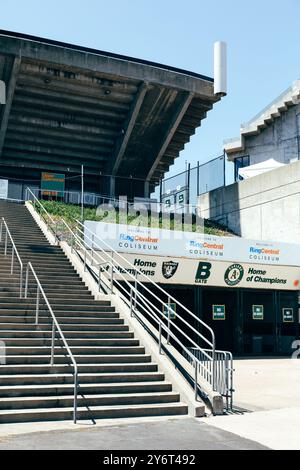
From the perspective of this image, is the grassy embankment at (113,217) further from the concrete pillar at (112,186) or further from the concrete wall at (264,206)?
the concrete pillar at (112,186)

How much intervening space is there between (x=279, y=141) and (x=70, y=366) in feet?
99.2

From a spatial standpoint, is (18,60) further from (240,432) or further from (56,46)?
(240,432)

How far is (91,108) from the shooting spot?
3002cm

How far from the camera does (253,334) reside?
2286cm

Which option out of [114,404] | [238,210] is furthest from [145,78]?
[114,404]

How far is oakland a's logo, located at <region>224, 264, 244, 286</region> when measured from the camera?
20.9m

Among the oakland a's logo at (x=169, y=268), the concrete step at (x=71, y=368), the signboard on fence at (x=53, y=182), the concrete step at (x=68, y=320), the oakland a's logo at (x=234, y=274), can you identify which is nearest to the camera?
the concrete step at (x=71, y=368)

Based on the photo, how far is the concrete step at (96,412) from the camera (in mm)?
8258

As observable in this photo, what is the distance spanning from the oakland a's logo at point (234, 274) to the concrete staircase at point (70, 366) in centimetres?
867

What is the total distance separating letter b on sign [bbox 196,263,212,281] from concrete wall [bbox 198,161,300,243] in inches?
311

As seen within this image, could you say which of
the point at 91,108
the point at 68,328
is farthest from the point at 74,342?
the point at 91,108

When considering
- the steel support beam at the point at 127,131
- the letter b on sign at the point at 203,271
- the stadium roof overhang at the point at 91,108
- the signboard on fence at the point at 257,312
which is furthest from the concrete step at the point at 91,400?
the steel support beam at the point at 127,131

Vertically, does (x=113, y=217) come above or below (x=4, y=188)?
below

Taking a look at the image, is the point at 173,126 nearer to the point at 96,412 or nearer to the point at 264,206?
the point at 264,206
